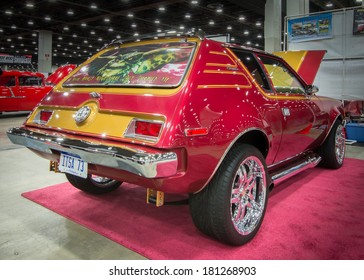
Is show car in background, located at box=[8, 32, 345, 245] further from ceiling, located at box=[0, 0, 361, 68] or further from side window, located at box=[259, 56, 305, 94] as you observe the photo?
ceiling, located at box=[0, 0, 361, 68]

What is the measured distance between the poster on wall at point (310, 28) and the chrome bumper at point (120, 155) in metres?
6.38

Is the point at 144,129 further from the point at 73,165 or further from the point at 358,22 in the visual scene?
the point at 358,22

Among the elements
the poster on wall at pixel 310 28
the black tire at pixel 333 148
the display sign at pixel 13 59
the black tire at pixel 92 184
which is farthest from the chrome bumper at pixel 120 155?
the display sign at pixel 13 59

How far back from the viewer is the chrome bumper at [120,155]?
1.65 m

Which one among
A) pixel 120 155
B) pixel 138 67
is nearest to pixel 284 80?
pixel 138 67

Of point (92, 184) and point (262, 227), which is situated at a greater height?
point (92, 184)

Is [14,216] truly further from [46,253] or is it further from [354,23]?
[354,23]

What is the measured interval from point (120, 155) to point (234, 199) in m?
0.91

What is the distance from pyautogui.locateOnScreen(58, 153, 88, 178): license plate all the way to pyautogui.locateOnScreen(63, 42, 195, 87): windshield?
1.97ft

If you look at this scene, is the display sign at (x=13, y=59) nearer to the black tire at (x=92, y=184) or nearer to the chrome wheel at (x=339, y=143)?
the black tire at (x=92, y=184)

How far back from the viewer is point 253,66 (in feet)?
8.82

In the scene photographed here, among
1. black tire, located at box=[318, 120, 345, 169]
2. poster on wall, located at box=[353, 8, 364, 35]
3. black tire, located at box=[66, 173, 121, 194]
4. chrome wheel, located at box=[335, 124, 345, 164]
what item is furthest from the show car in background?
poster on wall, located at box=[353, 8, 364, 35]

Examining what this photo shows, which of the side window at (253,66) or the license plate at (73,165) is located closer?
the license plate at (73,165)

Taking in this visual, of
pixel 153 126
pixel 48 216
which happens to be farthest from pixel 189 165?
pixel 48 216
